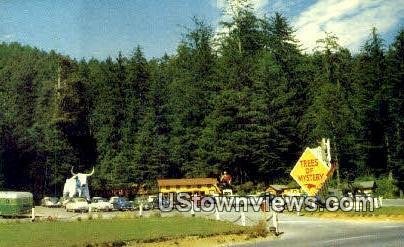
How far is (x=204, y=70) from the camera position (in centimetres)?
9162

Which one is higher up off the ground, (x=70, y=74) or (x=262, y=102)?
(x=70, y=74)

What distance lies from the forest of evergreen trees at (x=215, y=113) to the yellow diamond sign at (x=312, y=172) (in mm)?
33583

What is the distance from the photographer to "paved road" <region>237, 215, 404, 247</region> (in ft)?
71.3

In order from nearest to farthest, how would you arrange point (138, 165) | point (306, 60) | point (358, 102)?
point (358, 102)
point (138, 165)
point (306, 60)

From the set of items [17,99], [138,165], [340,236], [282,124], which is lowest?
Answer: [340,236]

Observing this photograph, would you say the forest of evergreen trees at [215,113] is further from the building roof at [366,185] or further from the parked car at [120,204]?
the parked car at [120,204]

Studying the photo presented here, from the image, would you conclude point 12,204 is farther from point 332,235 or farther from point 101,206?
point 332,235

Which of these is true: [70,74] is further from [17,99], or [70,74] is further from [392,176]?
[392,176]

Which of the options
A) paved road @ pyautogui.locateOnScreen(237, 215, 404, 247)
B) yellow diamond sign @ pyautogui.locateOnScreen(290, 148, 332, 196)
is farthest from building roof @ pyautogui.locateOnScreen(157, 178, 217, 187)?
yellow diamond sign @ pyautogui.locateOnScreen(290, 148, 332, 196)

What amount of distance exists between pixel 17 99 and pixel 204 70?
1210 inches

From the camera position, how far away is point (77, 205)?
A: 5625 cm

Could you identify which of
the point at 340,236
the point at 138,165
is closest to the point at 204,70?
the point at 138,165

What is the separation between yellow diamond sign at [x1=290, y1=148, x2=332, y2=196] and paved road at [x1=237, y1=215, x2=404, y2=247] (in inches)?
84.3

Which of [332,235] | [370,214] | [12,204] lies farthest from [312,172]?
[12,204]
